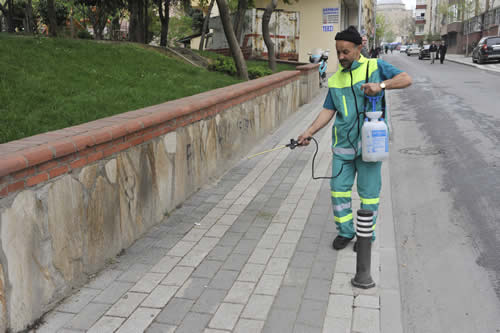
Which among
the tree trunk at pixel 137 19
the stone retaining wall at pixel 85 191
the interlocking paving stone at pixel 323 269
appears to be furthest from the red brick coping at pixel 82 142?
the tree trunk at pixel 137 19

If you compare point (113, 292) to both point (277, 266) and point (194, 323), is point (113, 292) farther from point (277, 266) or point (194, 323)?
point (277, 266)

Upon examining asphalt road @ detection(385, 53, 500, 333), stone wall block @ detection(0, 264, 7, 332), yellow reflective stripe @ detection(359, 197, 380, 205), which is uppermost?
yellow reflective stripe @ detection(359, 197, 380, 205)

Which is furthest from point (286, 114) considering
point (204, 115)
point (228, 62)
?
point (204, 115)

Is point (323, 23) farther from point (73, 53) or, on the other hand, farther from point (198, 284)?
point (198, 284)

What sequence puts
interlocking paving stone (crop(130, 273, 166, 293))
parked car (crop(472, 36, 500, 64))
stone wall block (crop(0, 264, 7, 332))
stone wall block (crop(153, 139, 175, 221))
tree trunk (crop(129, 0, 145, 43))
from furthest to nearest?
parked car (crop(472, 36, 500, 64)) → tree trunk (crop(129, 0, 145, 43)) → stone wall block (crop(153, 139, 175, 221)) → interlocking paving stone (crop(130, 273, 166, 293)) → stone wall block (crop(0, 264, 7, 332))

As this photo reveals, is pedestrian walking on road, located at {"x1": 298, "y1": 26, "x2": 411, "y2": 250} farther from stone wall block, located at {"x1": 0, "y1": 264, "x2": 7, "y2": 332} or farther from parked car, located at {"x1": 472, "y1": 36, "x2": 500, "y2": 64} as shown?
parked car, located at {"x1": 472, "y1": 36, "x2": 500, "y2": 64}

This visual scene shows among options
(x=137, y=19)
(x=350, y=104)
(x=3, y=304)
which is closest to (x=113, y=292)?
(x=3, y=304)

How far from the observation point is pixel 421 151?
940 cm

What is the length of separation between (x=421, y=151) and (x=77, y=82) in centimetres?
606

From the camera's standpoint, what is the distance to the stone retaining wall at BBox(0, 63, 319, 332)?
3.45 m

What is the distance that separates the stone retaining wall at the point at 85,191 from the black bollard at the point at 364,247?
221 cm

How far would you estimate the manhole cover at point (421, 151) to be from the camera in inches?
361

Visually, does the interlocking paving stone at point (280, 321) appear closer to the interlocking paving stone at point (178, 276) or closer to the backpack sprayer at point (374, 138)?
the interlocking paving stone at point (178, 276)

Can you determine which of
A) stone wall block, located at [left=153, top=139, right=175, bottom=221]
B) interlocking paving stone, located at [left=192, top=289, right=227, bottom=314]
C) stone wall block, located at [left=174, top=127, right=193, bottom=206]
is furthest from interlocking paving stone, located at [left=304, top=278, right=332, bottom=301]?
stone wall block, located at [left=174, top=127, right=193, bottom=206]
